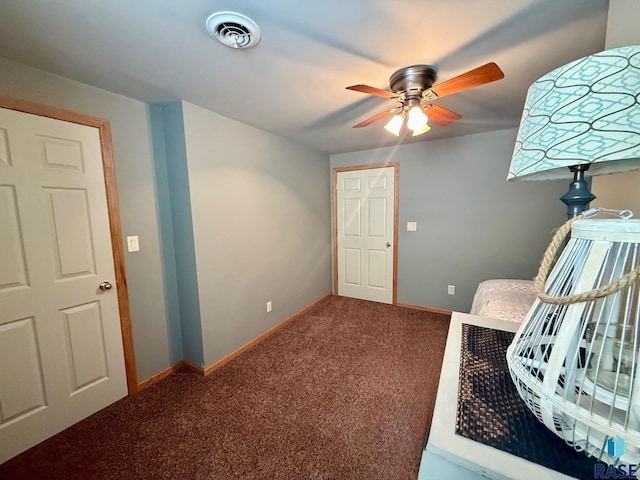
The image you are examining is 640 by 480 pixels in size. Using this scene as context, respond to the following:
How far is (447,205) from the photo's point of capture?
9.75 ft

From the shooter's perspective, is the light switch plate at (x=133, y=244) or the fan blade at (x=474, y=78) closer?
the fan blade at (x=474, y=78)

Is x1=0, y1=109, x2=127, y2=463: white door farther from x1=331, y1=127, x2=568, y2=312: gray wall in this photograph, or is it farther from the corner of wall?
x1=331, y1=127, x2=568, y2=312: gray wall

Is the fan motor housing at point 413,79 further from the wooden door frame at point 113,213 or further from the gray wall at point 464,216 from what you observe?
the wooden door frame at point 113,213

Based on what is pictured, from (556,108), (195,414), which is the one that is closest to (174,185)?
(195,414)

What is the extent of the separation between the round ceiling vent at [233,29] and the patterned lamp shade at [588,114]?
1.13 metres

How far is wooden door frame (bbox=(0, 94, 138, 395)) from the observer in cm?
147

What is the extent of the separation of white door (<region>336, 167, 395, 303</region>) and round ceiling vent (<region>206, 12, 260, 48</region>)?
2.43 metres

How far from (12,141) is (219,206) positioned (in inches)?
45.1

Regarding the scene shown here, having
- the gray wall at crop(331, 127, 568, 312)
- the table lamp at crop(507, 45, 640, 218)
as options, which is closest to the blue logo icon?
the table lamp at crop(507, 45, 640, 218)

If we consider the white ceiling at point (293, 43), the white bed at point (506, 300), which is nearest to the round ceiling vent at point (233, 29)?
the white ceiling at point (293, 43)

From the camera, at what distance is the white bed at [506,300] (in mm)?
1555

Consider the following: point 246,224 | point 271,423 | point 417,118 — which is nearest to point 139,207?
point 246,224

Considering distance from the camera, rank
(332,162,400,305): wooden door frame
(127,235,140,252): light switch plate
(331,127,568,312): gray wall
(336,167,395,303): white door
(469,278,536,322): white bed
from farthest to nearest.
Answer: (336,167,395,303): white door < (332,162,400,305): wooden door frame < (331,127,568,312): gray wall < (127,235,140,252): light switch plate < (469,278,536,322): white bed

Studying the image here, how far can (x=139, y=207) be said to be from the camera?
6.08 ft
